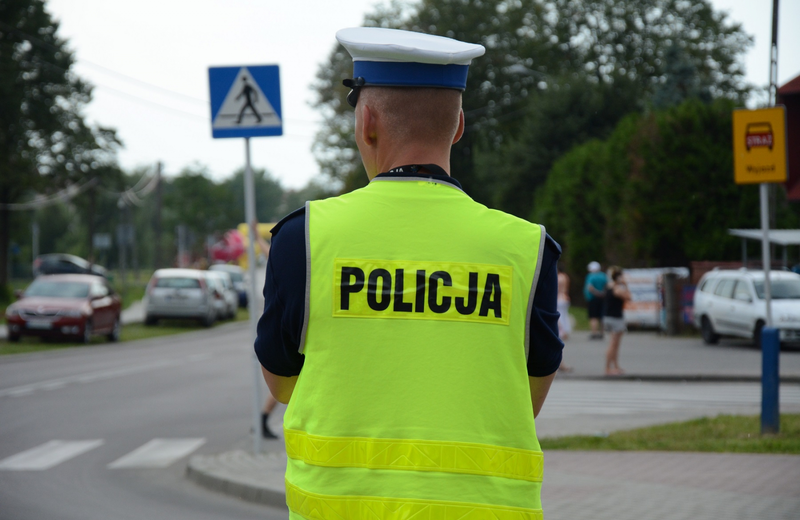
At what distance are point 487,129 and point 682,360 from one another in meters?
31.7

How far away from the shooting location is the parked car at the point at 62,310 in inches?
908

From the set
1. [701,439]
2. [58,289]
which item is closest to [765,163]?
[701,439]

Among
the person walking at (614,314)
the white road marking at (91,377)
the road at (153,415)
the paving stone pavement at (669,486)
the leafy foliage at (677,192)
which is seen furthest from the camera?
the leafy foliage at (677,192)

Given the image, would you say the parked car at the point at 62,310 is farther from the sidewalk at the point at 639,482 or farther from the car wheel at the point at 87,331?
the sidewalk at the point at 639,482

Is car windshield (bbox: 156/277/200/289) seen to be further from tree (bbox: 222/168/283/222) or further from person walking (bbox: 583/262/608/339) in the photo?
tree (bbox: 222/168/283/222)

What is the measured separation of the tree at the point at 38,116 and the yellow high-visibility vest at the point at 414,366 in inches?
1556

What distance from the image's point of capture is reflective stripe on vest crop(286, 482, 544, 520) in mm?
1873

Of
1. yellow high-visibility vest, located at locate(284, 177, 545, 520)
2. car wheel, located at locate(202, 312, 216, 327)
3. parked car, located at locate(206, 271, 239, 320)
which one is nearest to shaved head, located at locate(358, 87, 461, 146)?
yellow high-visibility vest, located at locate(284, 177, 545, 520)

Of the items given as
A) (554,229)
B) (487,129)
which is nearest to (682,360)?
(554,229)

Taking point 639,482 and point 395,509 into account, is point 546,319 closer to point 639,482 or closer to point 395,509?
point 395,509

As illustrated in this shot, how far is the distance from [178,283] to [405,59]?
1202 inches

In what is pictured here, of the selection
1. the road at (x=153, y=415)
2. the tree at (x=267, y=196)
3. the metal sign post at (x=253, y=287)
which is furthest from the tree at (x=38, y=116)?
the tree at (x=267, y=196)

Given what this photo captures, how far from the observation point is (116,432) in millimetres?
11133

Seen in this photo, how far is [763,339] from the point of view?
9.61 metres
